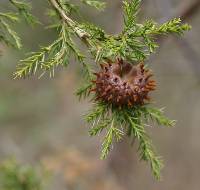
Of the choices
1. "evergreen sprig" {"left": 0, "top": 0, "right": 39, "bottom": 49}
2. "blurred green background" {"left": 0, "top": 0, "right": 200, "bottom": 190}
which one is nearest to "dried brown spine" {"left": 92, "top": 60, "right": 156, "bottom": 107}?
"evergreen sprig" {"left": 0, "top": 0, "right": 39, "bottom": 49}

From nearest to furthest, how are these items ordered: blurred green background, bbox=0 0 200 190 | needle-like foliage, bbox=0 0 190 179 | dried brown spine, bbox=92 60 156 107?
needle-like foliage, bbox=0 0 190 179
dried brown spine, bbox=92 60 156 107
blurred green background, bbox=0 0 200 190

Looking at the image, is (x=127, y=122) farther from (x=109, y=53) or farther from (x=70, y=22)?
(x=70, y=22)

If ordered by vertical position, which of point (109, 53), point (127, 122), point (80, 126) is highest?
point (80, 126)

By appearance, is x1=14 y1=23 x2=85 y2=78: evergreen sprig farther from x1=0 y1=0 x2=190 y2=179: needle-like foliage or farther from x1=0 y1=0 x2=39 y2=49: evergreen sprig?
x1=0 y1=0 x2=39 y2=49: evergreen sprig

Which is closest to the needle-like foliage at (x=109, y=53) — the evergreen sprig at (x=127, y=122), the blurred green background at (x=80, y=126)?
the evergreen sprig at (x=127, y=122)

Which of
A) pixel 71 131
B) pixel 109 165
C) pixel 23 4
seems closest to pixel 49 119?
pixel 71 131

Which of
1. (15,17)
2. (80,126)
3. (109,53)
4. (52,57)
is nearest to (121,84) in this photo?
(109,53)

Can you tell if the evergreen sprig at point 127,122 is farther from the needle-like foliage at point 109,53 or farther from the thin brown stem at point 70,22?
the thin brown stem at point 70,22

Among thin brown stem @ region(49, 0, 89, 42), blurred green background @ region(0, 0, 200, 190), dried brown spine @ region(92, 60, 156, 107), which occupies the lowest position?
dried brown spine @ region(92, 60, 156, 107)

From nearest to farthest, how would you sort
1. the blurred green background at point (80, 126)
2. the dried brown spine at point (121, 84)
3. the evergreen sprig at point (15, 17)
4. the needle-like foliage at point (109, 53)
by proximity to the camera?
1. the needle-like foliage at point (109, 53)
2. the dried brown spine at point (121, 84)
3. the evergreen sprig at point (15, 17)
4. the blurred green background at point (80, 126)
